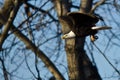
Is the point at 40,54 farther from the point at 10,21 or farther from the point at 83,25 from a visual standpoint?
the point at 83,25

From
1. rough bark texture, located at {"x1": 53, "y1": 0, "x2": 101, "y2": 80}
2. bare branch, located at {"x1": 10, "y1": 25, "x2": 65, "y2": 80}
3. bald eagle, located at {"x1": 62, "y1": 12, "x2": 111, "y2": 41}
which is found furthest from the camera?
bare branch, located at {"x1": 10, "y1": 25, "x2": 65, "y2": 80}

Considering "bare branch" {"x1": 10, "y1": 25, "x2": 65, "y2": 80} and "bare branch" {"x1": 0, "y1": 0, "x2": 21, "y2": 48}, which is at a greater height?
"bare branch" {"x1": 0, "y1": 0, "x2": 21, "y2": 48}

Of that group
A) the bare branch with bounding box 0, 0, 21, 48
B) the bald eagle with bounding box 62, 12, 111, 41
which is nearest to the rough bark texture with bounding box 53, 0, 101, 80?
the bare branch with bounding box 0, 0, 21, 48

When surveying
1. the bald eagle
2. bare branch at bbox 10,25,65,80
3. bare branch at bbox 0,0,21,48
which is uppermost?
the bald eagle

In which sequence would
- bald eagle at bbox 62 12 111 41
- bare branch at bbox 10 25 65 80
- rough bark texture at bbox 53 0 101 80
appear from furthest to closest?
bare branch at bbox 10 25 65 80, rough bark texture at bbox 53 0 101 80, bald eagle at bbox 62 12 111 41

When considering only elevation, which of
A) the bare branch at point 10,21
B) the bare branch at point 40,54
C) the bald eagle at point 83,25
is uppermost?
the bald eagle at point 83,25

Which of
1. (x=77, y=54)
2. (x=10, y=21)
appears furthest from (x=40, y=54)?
(x=77, y=54)

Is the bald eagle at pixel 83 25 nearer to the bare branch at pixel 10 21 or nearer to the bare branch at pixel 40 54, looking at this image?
the bare branch at pixel 10 21

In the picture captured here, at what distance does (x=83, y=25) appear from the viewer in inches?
129

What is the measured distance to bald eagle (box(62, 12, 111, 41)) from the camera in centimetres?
311

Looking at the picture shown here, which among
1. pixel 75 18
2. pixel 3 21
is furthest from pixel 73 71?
→ pixel 75 18

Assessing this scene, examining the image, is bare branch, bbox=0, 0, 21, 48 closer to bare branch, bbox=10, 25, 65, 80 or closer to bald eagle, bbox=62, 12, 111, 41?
bare branch, bbox=10, 25, 65, 80

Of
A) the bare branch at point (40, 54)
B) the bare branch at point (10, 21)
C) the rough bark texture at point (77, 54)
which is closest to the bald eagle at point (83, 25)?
the rough bark texture at point (77, 54)

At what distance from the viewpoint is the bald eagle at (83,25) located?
311cm
